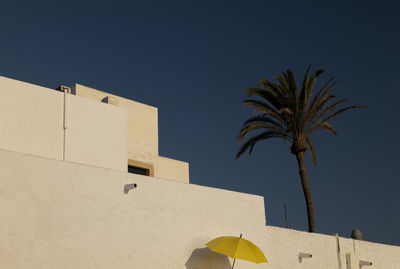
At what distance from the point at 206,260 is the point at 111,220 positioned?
322 centimetres

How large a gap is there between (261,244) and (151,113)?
39.7 feet

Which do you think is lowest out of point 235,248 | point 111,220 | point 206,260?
point 206,260

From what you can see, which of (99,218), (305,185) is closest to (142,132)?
(305,185)

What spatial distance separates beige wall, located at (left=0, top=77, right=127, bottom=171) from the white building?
1.2 inches

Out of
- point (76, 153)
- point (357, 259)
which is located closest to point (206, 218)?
point (76, 153)

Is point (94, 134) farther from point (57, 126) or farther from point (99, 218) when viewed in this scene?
point (99, 218)

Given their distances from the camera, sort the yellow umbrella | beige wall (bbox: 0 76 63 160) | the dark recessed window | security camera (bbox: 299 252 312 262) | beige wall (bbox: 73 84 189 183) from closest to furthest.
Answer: the yellow umbrella
beige wall (bbox: 0 76 63 160)
security camera (bbox: 299 252 312 262)
the dark recessed window
beige wall (bbox: 73 84 189 183)

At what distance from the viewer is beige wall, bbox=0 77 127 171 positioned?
16.0 metres

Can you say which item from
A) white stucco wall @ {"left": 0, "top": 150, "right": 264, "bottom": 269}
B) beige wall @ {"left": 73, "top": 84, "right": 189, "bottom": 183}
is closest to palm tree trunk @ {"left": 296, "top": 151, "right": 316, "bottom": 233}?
beige wall @ {"left": 73, "top": 84, "right": 189, "bottom": 183}

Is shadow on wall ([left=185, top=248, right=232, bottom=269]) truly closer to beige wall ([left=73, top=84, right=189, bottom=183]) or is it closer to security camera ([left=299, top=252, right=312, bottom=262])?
security camera ([left=299, top=252, right=312, bottom=262])

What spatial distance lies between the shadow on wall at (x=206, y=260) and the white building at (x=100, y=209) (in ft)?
0.09

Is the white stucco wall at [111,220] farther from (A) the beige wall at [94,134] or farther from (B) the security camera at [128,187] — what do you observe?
(A) the beige wall at [94,134]

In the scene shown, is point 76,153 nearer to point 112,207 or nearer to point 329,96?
point 112,207

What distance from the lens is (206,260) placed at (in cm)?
1494
